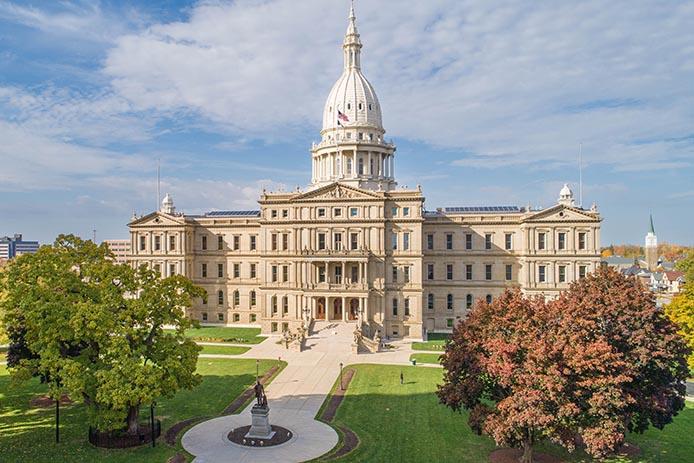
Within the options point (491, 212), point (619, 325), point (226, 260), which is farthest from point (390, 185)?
point (619, 325)

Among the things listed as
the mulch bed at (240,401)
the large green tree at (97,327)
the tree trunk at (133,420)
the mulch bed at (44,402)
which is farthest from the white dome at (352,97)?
the tree trunk at (133,420)

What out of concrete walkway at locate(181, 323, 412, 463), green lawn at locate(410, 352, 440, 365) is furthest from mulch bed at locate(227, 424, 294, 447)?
green lawn at locate(410, 352, 440, 365)

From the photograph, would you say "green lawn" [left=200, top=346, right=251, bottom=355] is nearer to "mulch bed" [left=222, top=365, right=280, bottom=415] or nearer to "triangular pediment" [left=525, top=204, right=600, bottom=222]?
"mulch bed" [left=222, top=365, right=280, bottom=415]

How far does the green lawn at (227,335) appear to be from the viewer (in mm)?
64562

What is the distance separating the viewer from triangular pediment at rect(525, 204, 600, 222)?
65.9m

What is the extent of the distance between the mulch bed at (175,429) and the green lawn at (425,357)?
2623cm

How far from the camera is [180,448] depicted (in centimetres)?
3041

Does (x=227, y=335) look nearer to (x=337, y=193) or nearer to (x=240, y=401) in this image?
→ (x=337, y=193)

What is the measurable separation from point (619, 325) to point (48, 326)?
108 feet

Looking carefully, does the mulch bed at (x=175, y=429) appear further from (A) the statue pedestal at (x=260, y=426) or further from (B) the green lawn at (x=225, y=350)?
(B) the green lawn at (x=225, y=350)

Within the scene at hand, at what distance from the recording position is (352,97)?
79.9m

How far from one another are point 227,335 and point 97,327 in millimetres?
41340

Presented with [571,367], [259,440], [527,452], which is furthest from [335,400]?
[571,367]

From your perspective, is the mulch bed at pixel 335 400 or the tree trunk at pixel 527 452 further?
the mulch bed at pixel 335 400
